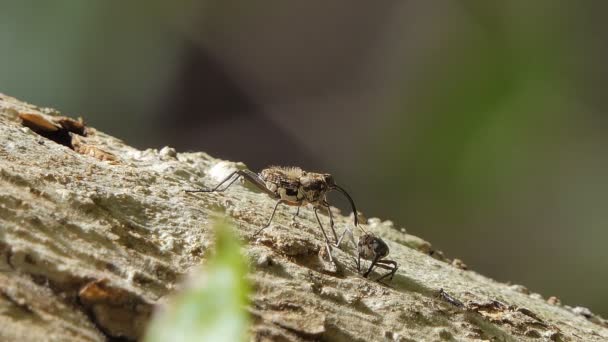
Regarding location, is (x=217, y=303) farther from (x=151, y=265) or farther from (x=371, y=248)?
(x=371, y=248)

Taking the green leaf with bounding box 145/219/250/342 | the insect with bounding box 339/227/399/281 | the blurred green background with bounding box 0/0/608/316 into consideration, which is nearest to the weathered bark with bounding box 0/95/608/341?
the insect with bounding box 339/227/399/281

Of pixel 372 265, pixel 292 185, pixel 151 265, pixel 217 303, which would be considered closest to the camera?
pixel 217 303

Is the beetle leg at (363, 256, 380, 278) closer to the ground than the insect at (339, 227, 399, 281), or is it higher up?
closer to the ground

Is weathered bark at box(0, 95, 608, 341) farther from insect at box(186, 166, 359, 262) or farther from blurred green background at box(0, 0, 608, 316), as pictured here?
blurred green background at box(0, 0, 608, 316)

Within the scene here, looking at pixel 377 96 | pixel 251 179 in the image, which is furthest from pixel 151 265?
pixel 377 96

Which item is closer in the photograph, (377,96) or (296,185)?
(296,185)

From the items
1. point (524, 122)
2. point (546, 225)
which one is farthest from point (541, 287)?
point (524, 122)

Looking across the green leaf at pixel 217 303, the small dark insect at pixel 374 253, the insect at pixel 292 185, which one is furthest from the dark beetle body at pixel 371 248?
the green leaf at pixel 217 303
